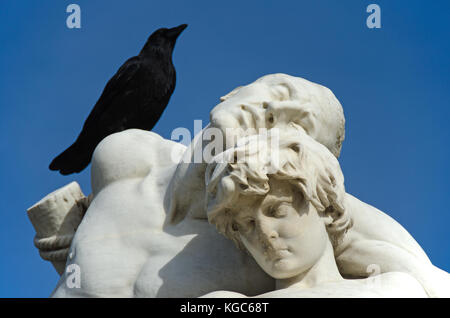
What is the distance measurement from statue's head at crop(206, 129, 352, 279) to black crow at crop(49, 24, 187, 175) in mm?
2605

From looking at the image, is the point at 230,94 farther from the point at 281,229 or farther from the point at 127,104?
A: the point at 127,104

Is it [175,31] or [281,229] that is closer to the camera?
[281,229]

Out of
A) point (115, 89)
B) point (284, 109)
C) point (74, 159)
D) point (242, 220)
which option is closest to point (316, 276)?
point (242, 220)

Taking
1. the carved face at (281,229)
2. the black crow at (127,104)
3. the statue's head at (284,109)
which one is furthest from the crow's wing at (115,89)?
the carved face at (281,229)

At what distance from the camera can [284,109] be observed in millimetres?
3330

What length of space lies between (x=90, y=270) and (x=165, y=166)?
28.0 inches

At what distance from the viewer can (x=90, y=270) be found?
3.43 metres

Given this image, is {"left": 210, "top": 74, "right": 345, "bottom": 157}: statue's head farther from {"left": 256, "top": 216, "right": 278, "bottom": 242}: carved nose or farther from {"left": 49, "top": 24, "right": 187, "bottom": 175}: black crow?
{"left": 49, "top": 24, "right": 187, "bottom": 175}: black crow

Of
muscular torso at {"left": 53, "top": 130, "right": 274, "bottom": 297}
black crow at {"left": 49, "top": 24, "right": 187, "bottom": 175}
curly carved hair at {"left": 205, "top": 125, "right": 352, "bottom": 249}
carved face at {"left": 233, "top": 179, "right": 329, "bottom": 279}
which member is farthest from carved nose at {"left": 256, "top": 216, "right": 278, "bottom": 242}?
black crow at {"left": 49, "top": 24, "right": 187, "bottom": 175}

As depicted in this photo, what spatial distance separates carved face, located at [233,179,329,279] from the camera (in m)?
2.86

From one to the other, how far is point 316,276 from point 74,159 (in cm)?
293

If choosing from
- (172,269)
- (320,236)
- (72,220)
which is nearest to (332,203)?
(320,236)
